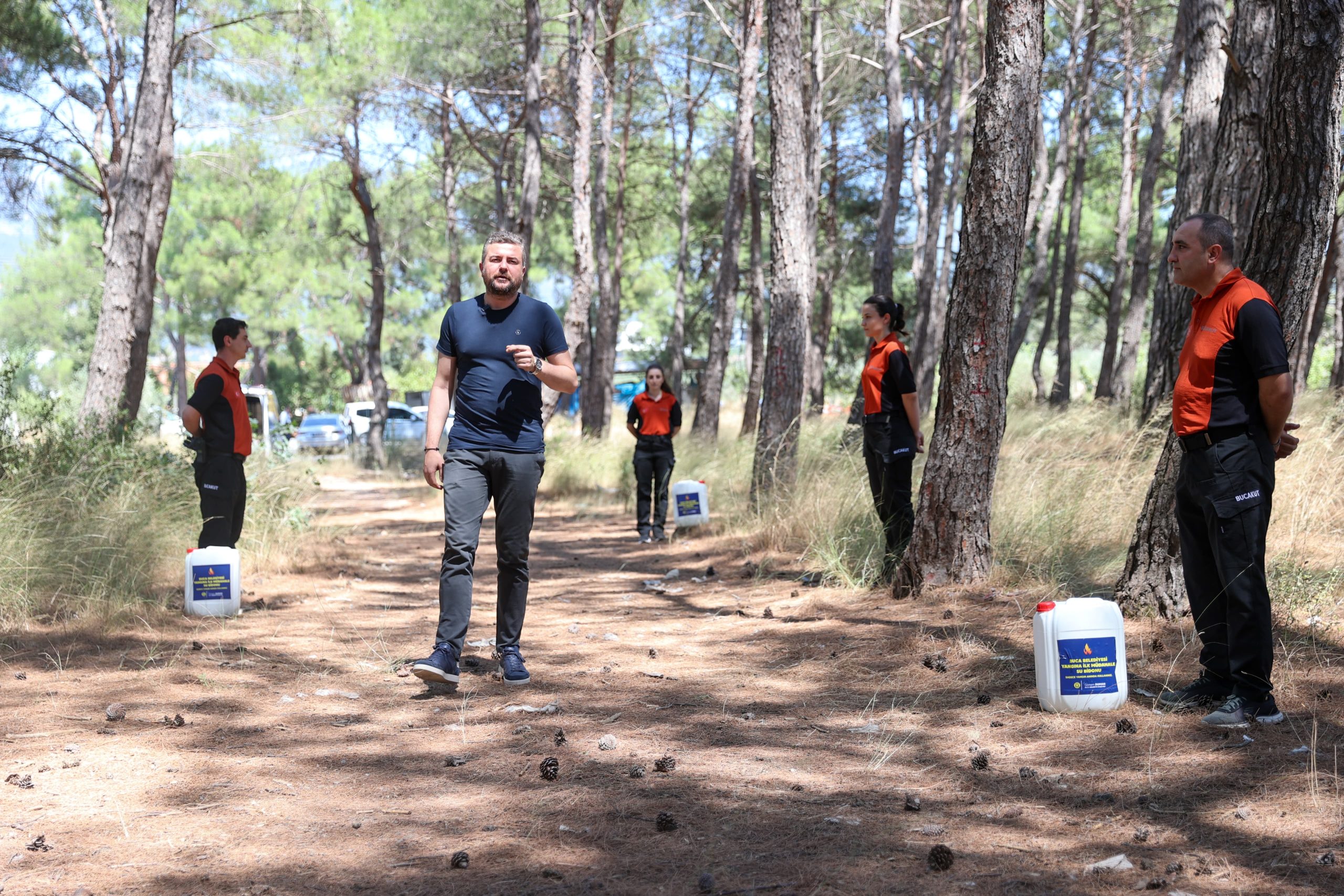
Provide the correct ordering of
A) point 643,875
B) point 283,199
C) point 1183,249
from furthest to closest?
1. point 283,199
2. point 1183,249
3. point 643,875

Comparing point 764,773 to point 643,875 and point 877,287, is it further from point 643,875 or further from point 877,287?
point 877,287

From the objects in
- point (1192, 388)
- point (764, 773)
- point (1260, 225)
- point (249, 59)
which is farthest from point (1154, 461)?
point (249, 59)

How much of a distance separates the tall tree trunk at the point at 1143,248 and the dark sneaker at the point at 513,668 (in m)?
13.2

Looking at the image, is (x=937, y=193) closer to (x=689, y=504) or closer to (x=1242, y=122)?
(x=689, y=504)

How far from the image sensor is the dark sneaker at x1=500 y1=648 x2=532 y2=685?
18.6ft

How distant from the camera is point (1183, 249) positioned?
4.56m

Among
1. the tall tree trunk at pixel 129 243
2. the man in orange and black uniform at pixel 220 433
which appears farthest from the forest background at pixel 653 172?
the man in orange and black uniform at pixel 220 433

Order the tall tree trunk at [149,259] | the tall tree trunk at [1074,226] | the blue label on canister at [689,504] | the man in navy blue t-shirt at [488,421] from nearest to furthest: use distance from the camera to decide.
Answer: the man in navy blue t-shirt at [488,421]
the tall tree trunk at [149,259]
the blue label on canister at [689,504]
the tall tree trunk at [1074,226]

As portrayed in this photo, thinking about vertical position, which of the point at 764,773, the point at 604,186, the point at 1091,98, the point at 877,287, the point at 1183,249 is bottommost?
the point at 764,773

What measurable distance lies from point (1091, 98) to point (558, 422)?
16180mm

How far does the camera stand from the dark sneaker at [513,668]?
5.66 m

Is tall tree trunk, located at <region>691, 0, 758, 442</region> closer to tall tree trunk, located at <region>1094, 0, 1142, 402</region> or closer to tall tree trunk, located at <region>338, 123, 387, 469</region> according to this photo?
tall tree trunk, located at <region>1094, 0, 1142, 402</region>

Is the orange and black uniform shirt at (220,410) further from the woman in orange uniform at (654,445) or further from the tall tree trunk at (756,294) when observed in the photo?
the tall tree trunk at (756,294)

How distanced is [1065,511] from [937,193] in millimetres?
13717
